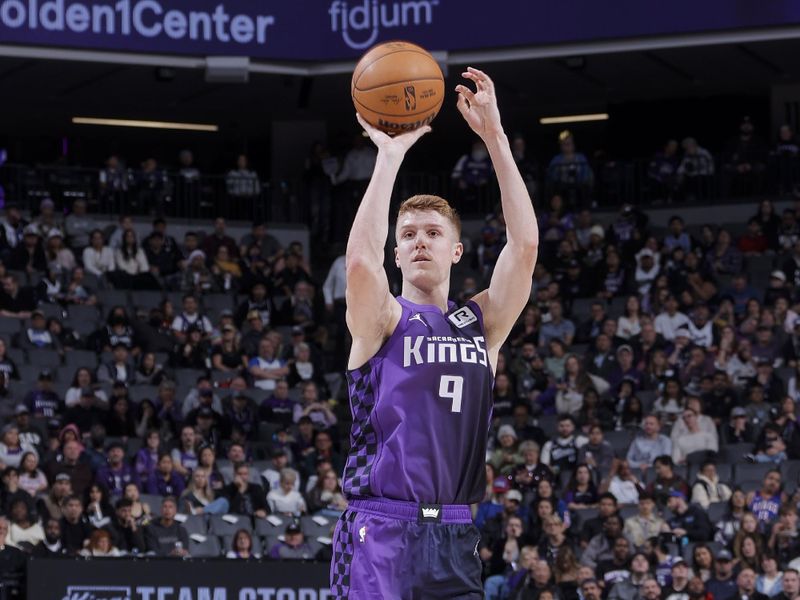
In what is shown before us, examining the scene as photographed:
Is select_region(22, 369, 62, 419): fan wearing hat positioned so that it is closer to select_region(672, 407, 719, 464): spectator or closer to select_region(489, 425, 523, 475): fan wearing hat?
select_region(489, 425, 523, 475): fan wearing hat

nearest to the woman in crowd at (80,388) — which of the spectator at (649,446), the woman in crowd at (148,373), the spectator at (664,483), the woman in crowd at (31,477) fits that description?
the woman in crowd at (148,373)

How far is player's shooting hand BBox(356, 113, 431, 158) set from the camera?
6.28m

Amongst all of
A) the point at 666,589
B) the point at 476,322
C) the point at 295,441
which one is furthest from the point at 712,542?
the point at 476,322

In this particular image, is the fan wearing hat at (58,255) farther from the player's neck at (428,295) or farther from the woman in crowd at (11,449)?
the player's neck at (428,295)

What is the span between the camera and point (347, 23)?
82.6 ft

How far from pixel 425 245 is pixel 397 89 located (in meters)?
0.74

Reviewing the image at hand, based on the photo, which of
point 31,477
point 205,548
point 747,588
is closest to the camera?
point 747,588

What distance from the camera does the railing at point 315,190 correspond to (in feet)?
85.8

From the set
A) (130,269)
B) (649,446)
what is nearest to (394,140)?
(649,446)

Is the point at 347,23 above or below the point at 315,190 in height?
above

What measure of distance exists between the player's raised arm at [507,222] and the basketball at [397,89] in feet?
0.63

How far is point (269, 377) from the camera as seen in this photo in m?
21.4

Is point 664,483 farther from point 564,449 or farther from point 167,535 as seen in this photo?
point 167,535

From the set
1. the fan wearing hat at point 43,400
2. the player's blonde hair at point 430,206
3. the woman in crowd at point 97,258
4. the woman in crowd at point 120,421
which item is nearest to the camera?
the player's blonde hair at point 430,206
